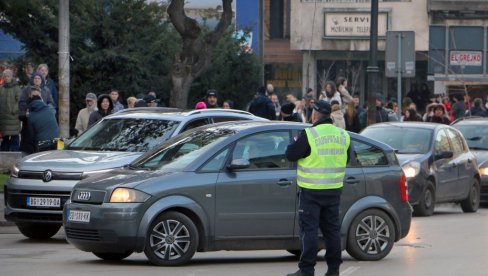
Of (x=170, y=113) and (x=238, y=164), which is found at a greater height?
(x=170, y=113)

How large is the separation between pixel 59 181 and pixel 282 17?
36.5 meters

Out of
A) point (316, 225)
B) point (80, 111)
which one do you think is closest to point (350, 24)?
point (80, 111)

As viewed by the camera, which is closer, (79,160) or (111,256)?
(111,256)

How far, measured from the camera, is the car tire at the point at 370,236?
14.0 metres

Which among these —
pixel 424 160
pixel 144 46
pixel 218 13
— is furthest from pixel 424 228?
pixel 218 13

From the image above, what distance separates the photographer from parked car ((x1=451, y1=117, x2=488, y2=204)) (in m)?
24.0

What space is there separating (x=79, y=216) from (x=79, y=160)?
2.39 m

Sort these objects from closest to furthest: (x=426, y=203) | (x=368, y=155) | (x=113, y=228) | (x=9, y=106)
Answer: (x=113, y=228), (x=368, y=155), (x=426, y=203), (x=9, y=106)

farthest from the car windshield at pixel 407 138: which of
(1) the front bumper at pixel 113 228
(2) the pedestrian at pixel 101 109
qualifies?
(1) the front bumper at pixel 113 228

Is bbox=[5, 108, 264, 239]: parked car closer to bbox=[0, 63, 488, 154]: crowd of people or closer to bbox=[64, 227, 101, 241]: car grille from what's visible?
bbox=[64, 227, 101, 241]: car grille

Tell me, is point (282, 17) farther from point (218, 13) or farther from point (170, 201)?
point (170, 201)

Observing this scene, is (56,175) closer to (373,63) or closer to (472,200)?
(472,200)

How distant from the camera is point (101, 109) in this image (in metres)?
20.3

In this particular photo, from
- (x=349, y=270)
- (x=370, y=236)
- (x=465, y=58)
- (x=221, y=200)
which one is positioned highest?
(x=465, y=58)
